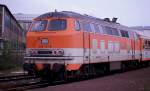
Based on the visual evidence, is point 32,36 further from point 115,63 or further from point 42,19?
point 115,63

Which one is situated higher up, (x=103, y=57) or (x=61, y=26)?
(x=61, y=26)

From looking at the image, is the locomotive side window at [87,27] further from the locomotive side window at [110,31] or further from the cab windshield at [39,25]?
the locomotive side window at [110,31]

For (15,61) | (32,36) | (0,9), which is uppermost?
(0,9)

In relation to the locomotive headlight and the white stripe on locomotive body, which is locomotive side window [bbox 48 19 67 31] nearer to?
the locomotive headlight

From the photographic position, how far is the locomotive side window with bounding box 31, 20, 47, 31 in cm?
1705

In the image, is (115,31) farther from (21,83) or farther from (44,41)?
(21,83)

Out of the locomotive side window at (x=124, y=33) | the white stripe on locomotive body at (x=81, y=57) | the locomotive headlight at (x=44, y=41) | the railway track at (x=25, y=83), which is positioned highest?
the locomotive side window at (x=124, y=33)

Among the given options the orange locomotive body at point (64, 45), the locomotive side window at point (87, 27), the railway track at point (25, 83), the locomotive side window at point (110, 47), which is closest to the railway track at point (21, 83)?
the railway track at point (25, 83)

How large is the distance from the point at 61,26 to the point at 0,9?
4088 centimetres

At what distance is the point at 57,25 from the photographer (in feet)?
54.7

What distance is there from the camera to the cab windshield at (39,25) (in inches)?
671

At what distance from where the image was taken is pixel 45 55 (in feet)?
53.7

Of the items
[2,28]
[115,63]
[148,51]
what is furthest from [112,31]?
[2,28]

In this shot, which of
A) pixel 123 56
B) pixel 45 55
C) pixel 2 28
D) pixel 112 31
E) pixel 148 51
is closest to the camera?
pixel 45 55
